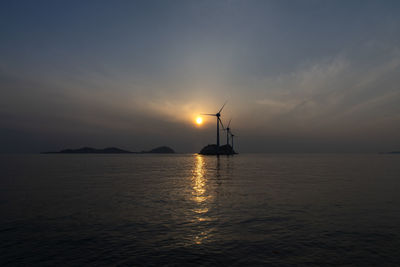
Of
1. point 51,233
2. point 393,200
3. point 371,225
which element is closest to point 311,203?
point 371,225

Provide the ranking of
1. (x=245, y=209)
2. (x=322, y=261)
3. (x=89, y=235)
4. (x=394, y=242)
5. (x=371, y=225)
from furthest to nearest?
(x=245, y=209) → (x=371, y=225) → (x=89, y=235) → (x=394, y=242) → (x=322, y=261)

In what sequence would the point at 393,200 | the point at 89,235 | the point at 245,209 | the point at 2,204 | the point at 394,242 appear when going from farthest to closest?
the point at 393,200
the point at 2,204
the point at 245,209
the point at 89,235
the point at 394,242

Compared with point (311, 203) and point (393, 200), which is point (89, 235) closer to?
point (311, 203)

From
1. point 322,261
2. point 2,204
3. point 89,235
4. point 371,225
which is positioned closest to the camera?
point 322,261

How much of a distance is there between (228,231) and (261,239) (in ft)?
8.68

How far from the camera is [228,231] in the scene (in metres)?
17.9

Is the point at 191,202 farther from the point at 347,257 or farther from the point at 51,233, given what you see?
the point at 347,257

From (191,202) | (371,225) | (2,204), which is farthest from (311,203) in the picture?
(2,204)

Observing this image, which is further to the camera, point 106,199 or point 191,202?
point 106,199

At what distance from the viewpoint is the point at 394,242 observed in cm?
1572

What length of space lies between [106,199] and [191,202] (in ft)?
36.8

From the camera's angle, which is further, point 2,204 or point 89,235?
point 2,204

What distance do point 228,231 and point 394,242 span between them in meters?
11.0

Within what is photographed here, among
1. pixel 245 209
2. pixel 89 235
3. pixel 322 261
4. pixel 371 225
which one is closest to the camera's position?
pixel 322 261
